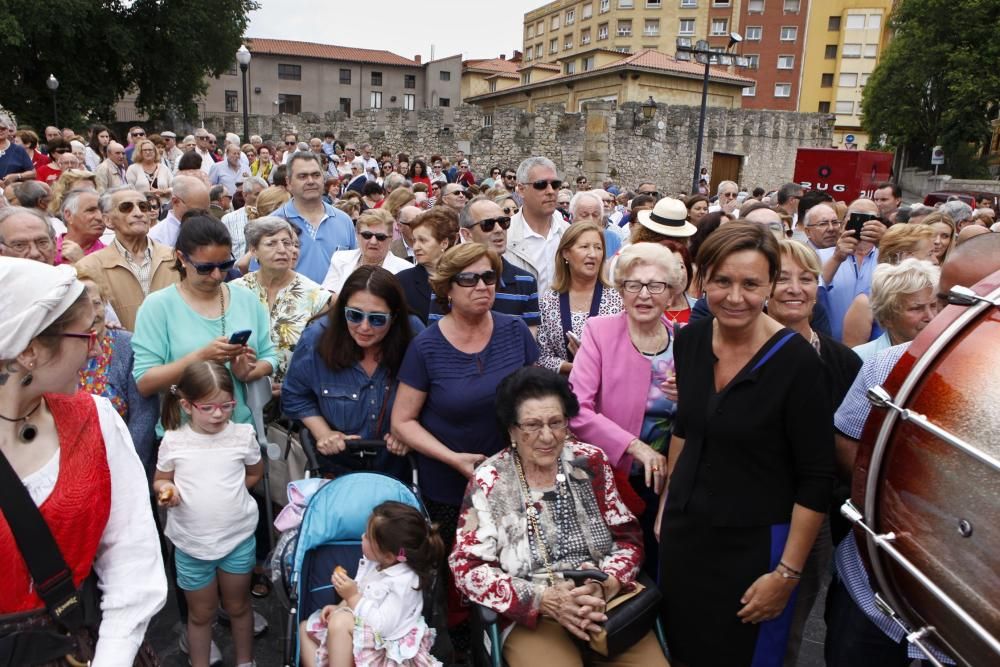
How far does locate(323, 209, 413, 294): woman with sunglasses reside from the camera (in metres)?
4.68

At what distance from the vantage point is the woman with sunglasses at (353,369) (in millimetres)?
3287

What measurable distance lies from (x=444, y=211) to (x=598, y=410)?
2.07 m

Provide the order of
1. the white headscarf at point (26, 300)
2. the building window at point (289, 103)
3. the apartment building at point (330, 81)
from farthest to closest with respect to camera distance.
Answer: the building window at point (289, 103) → the apartment building at point (330, 81) → the white headscarf at point (26, 300)

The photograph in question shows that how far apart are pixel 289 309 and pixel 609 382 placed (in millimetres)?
2039

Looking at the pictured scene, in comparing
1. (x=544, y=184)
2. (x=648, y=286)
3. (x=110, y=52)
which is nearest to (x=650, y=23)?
(x=110, y=52)

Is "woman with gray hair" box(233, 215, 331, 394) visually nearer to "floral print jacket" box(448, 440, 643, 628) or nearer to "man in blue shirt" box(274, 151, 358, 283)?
"man in blue shirt" box(274, 151, 358, 283)

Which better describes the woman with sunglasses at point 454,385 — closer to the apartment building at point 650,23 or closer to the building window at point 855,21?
the apartment building at point 650,23

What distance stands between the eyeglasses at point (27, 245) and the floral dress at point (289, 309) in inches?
38.2

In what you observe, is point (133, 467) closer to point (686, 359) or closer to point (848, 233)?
point (686, 359)

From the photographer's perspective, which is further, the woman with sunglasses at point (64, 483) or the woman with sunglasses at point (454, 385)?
the woman with sunglasses at point (454, 385)

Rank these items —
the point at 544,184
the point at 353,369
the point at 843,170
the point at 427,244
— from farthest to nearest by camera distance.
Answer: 1. the point at 843,170
2. the point at 544,184
3. the point at 427,244
4. the point at 353,369

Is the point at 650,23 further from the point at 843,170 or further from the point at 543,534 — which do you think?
the point at 543,534

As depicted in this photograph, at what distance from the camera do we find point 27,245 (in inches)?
141

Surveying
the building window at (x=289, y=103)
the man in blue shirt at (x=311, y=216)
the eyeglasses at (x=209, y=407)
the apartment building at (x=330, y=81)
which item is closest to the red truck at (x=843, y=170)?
the man in blue shirt at (x=311, y=216)
